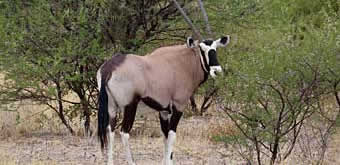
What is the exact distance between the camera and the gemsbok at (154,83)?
8.16 meters

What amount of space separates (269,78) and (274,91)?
0.18 metres

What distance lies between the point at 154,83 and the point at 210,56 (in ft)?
2.80

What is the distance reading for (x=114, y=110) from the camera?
330 inches

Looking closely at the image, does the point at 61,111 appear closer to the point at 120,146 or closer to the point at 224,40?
the point at 120,146

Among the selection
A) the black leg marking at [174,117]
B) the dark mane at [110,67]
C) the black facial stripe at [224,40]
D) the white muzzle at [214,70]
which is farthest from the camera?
the black facial stripe at [224,40]

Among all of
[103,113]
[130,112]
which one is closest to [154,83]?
[130,112]

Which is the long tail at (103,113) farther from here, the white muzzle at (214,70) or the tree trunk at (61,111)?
the tree trunk at (61,111)

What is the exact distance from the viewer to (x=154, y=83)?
8.34 metres

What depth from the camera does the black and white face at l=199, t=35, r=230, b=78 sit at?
8750 mm

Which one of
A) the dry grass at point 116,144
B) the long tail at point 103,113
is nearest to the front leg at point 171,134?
the dry grass at point 116,144

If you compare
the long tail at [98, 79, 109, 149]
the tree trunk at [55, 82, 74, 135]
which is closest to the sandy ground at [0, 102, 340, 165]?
the tree trunk at [55, 82, 74, 135]

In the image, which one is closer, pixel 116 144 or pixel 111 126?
pixel 111 126

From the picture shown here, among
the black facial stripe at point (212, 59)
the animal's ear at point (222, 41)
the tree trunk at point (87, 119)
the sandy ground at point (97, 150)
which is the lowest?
the sandy ground at point (97, 150)

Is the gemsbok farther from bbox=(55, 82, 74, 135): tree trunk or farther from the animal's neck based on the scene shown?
bbox=(55, 82, 74, 135): tree trunk
